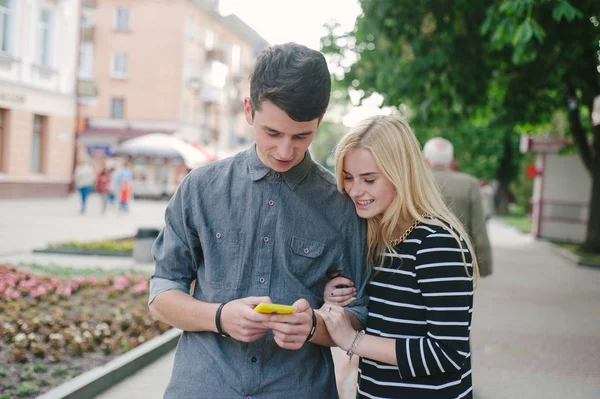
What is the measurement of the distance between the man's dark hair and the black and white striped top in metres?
0.59

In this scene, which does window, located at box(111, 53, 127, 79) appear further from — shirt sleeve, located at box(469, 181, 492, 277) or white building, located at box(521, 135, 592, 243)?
shirt sleeve, located at box(469, 181, 492, 277)

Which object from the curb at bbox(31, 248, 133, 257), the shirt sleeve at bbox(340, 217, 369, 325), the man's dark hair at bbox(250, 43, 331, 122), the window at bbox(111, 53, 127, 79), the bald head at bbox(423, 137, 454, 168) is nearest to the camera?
the man's dark hair at bbox(250, 43, 331, 122)

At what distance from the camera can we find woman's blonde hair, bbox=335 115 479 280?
8.27ft

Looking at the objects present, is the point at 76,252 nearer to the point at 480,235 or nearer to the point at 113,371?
the point at 113,371

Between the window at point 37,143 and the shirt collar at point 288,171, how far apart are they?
93.4ft

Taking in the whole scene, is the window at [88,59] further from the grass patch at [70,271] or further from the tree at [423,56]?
the grass patch at [70,271]

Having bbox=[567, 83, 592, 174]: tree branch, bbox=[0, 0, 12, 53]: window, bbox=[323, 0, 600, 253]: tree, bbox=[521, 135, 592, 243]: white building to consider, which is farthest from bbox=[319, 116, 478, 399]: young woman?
bbox=[521, 135, 592, 243]: white building

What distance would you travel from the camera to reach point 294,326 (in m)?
2.15

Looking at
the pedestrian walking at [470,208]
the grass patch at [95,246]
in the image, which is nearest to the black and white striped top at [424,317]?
the pedestrian walking at [470,208]

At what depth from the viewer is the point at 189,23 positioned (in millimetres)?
47969

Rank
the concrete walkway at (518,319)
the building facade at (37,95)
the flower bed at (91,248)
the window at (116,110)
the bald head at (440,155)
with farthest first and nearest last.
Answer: the window at (116,110) < the building facade at (37,95) < the flower bed at (91,248) < the bald head at (440,155) < the concrete walkway at (518,319)

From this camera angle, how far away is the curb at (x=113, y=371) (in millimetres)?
4973

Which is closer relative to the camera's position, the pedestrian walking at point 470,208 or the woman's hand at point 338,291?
the woman's hand at point 338,291

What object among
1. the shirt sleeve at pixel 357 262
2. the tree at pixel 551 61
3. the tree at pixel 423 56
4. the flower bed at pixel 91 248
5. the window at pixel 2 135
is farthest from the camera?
the window at pixel 2 135
